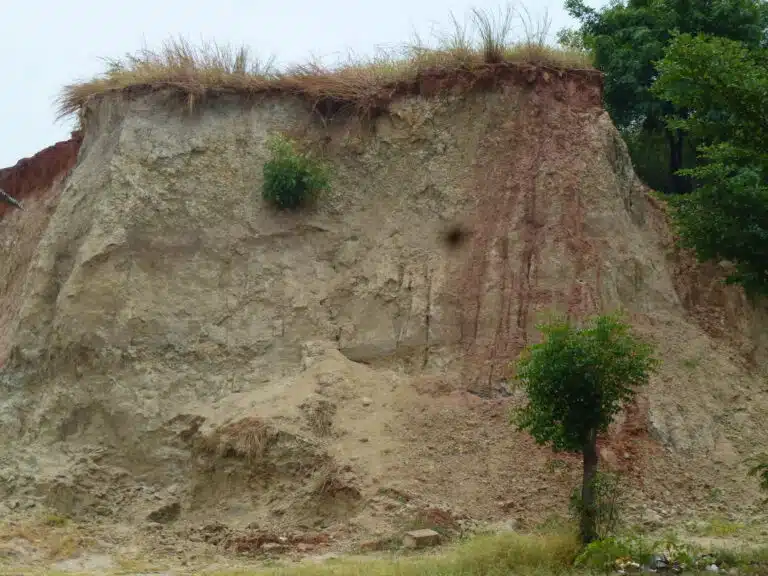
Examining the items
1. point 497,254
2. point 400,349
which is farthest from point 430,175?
point 400,349

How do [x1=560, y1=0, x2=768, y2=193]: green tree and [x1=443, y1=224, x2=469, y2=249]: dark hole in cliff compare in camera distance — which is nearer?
[x1=443, y1=224, x2=469, y2=249]: dark hole in cliff

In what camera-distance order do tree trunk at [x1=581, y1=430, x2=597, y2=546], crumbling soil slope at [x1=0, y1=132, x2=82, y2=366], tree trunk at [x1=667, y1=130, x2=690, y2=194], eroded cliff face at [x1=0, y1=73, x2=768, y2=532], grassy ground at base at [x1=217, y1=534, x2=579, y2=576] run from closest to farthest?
grassy ground at base at [x1=217, y1=534, x2=579, y2=576], tree trunk at [x1=581, y1=430, x2=597, y2=546], eroded cliff face at [x1=0, y1=73, x2=768, y2=532], crumbling soil slope at [x1=0, y1=132, x2=82, y2=366], tree trunk at [x1=667, y1=130, x2=690, y2=194]

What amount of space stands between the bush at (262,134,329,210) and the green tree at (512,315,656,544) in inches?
227

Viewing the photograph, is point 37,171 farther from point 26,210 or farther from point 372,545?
point 372,545

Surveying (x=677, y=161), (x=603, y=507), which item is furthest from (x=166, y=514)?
(x=677, y=161)

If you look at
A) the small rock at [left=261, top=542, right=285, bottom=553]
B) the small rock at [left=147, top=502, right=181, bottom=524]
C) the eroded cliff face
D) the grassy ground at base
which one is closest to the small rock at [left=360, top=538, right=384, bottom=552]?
the eroded cliff face

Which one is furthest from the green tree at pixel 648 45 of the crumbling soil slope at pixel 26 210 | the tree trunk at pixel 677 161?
the crumbling soil slope at pixel 26 210

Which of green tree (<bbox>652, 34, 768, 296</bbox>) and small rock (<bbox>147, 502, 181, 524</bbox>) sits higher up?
green tree (<bbox>652, 34, 768, 296</bbox>)

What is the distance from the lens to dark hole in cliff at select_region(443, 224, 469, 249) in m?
16.3

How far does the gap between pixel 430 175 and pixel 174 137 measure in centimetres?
401

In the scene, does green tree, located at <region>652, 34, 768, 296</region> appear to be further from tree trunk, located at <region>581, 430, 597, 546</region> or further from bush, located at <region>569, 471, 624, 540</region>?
bush, located at <region>569, 471, 624, 540</region>

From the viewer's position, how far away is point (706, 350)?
1593 cm

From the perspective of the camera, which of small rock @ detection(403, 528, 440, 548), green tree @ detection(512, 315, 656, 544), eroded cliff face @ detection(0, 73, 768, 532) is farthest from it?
eroded cliff face @ detection(0, 73, 768, 532)

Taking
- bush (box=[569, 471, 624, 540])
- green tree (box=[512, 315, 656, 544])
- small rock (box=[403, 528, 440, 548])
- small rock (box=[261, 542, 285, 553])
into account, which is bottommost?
small rock (box=[261, 542, 285, 553])
